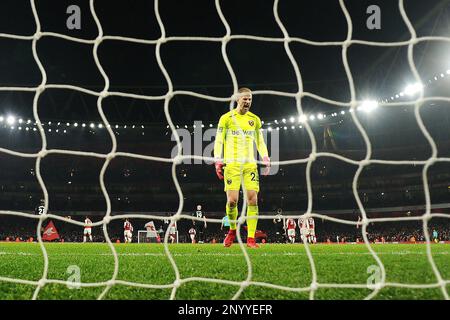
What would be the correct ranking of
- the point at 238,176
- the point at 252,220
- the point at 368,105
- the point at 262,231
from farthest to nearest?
the point at 262,231
the point at 252,220
the point at 238,176
the point at 368,105

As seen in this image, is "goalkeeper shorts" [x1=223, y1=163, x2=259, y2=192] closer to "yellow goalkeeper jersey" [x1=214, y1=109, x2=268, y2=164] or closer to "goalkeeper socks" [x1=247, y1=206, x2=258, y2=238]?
"yellow goalkeeper jersey" [x1=214, y1=109, x2=268, y2=164]

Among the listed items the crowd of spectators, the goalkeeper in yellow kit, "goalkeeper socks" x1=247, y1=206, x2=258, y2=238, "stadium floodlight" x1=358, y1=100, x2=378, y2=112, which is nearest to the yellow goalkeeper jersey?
the goalkeeper in yellow kit

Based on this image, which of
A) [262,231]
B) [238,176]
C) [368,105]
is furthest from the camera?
[262,231]

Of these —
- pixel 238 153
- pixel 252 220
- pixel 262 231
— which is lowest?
pixel 252 220

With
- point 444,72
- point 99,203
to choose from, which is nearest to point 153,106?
point 99,203

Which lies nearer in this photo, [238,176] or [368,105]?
[368,105]

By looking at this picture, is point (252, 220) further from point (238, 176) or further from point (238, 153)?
point (238, 153)

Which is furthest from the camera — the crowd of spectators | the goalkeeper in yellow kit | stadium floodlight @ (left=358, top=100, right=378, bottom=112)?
the crowd of spectators

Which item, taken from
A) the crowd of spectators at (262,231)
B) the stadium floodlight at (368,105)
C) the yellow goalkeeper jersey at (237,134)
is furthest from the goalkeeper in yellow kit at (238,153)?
the crowd of spectators at (262,231)

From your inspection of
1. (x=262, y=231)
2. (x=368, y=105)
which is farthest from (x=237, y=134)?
(x=262, y=231)

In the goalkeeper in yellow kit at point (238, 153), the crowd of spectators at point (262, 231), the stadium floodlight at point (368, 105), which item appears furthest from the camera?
the crowd of spectators at point (262, 231)

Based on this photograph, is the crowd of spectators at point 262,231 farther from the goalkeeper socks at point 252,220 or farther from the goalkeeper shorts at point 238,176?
the goalkeeper shorts at point 238,176

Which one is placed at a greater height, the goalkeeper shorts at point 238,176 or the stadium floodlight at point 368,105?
the stadium floodlight at point 368,105
